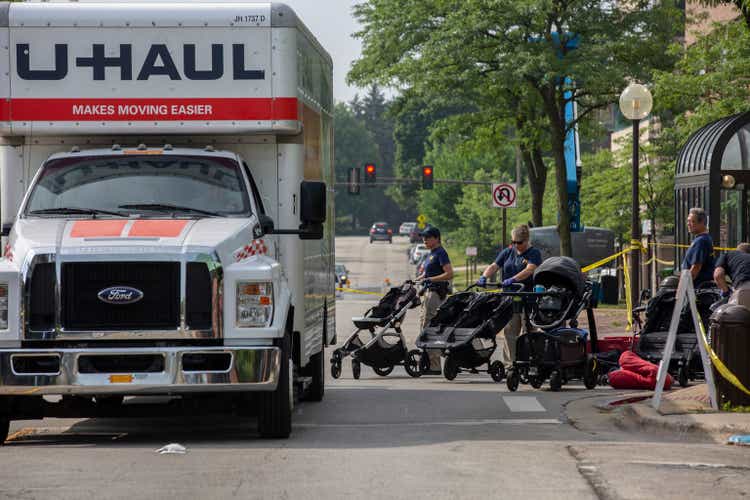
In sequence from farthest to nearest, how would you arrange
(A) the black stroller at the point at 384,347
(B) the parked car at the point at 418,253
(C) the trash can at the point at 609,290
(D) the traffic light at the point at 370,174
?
(B) the parked car at the point at 418,253 → (D) the traffic light at the point at 370,174 → (C) the trash can at the point at 609,290 → (A) the black stroller at the point at 384,347

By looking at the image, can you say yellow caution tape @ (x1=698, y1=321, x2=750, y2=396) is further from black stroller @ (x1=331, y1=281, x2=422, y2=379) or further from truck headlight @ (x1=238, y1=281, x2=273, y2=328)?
black stroller @ (x1=331, y1=281, x2=422, y2=379)

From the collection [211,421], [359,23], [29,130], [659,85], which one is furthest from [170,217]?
[359,23]

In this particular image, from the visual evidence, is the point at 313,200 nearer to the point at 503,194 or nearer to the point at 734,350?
the point at 734,350

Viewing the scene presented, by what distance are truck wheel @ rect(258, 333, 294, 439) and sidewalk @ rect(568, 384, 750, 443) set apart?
104 inches

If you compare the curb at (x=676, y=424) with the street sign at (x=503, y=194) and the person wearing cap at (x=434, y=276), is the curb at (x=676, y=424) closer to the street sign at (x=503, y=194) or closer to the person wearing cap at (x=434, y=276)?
the person wearing cap at (x=434, y=276)

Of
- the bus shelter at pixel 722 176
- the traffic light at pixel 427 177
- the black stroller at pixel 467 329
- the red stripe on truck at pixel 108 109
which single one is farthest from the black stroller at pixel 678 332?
the traffic light at pixel 427 177

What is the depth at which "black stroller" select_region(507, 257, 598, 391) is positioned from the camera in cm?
1570

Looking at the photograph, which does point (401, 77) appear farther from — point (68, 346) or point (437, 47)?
point (68, 346)

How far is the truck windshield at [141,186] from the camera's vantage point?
1177 cm

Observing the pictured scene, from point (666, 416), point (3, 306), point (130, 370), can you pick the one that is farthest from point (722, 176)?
point (3, 306)

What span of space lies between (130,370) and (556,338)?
6113mm

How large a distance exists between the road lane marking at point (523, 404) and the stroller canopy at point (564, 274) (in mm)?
1458

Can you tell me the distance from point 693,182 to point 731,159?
1389mm

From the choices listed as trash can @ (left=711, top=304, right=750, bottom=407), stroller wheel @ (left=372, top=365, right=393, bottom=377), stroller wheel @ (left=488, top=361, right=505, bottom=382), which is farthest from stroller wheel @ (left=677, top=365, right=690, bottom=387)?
stroller wheel @ (left=372, top=365, right=393, bottom=377)
